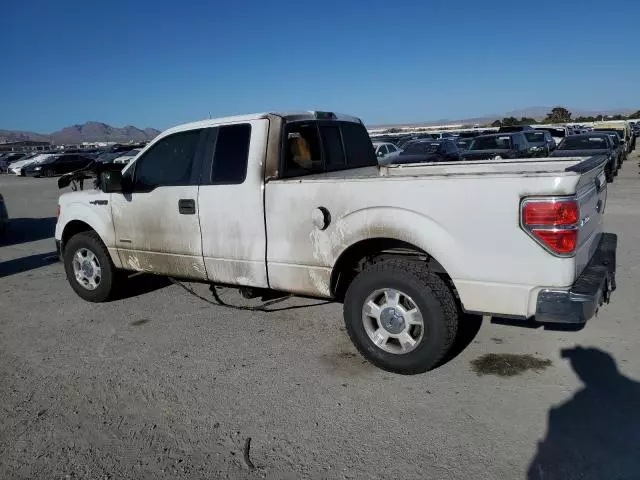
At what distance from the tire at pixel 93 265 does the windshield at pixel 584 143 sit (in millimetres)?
15364

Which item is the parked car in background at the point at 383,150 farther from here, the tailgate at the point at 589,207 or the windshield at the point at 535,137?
the tailgate at the point at 589,207

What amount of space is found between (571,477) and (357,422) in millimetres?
1247

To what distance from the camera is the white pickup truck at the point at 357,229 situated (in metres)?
3.20

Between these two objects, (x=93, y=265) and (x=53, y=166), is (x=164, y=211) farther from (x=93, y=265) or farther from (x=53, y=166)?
(x=53, y=166)

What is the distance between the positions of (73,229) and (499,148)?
13.7m

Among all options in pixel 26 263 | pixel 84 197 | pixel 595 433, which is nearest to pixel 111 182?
pixel 84 197

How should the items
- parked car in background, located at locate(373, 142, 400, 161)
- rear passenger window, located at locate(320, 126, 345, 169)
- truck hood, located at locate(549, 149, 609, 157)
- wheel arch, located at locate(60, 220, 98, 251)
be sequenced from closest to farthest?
1. rear passenger window, located at locate(320, 126, 345, 169)
2. wheel arch, located at locate(60, 220, 98, 251)
3. truck hood, located at locate(549, 149, 609, 157)
4. parked car in background, located at locate(373, 142, 400, 161)

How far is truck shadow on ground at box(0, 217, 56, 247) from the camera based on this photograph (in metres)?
10.9

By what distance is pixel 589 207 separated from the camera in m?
3.58

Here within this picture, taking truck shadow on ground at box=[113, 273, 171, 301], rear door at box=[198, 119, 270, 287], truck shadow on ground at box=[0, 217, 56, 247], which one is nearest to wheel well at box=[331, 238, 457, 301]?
rear door at box=[198, 119, 270, 287]

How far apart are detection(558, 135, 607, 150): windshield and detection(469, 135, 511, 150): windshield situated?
189cm

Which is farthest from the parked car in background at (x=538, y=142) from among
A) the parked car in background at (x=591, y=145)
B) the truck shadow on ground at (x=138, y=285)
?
the truck shadow on ground at (x=138, y=285)

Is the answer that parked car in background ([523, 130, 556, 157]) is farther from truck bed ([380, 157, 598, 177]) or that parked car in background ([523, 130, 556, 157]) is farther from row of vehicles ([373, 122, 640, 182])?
truck bed ([380, 157, 598, 177])

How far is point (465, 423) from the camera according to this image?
3.22m
